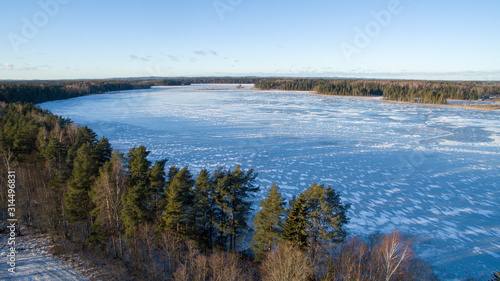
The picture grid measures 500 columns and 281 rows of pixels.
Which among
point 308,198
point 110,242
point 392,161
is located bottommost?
point 110,242

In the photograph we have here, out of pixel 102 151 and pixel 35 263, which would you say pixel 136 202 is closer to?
pixel 35 263

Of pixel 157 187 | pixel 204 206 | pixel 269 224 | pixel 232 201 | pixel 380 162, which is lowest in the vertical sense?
pixel 380 162

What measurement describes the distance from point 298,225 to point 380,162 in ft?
53.3

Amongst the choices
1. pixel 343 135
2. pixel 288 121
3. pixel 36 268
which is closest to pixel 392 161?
pixel 343 135

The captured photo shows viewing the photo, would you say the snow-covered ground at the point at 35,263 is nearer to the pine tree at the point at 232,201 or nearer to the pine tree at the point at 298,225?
the pine tree at the point at 232,201

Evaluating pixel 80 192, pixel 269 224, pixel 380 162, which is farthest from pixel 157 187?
pixel 380 162

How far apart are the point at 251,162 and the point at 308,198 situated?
12406mm

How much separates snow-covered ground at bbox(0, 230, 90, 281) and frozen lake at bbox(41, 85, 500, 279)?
10.2 m

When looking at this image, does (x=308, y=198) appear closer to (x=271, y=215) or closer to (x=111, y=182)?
(x=271, y=215)

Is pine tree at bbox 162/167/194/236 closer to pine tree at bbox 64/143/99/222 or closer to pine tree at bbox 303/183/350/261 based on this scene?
pine tree at bbox 64/143/99/222

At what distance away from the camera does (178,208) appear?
1090 cm

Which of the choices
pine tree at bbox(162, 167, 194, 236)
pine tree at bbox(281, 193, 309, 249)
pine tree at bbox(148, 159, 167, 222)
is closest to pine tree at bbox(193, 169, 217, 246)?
pine tree at bbox(162, 167, 194, 236)

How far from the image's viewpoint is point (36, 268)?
1150 cm

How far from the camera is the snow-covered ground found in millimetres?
11087
